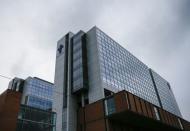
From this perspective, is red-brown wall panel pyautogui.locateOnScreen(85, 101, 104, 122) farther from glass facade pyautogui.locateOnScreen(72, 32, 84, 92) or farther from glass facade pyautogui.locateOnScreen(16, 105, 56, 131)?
glass facade pyautogui.locateOnScreen(16, 105, 56, 131)

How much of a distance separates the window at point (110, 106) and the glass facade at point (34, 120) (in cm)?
1451

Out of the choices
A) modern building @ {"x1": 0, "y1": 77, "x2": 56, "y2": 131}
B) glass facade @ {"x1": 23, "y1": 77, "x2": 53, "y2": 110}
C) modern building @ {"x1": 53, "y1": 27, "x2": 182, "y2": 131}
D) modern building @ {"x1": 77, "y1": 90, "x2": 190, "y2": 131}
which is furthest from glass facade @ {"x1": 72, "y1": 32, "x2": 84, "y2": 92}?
glass facade @ {"x1": 23, "y1": 77, "x2": 53, "y2": 110}

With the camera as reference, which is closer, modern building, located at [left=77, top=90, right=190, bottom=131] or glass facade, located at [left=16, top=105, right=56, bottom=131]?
glass facade, located at [left=16, top=105, right=56, bottom=131]

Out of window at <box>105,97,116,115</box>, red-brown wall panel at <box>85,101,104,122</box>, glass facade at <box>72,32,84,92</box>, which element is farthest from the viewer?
glass facade at <box>72,32,84,92</box>

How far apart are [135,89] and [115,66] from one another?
1358 centimetres

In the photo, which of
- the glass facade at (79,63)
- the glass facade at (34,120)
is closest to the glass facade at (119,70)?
the glass facade at (79,63)

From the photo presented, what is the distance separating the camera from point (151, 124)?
54906 mm

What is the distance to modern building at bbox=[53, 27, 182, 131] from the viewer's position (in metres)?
57.8

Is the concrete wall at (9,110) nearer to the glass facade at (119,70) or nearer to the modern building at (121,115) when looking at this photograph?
the modern building at (121,115)

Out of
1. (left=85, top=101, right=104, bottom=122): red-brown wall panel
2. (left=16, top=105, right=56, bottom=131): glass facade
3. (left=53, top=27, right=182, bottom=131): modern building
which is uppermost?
(left=53, top=27, right=182, bottom=131): modern building

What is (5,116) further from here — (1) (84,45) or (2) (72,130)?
(1) (84,45)

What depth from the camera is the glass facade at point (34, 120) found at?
112 ft

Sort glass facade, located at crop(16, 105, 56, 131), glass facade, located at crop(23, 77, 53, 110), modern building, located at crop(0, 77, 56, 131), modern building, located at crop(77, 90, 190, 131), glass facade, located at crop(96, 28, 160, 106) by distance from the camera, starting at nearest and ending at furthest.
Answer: modern building, located at crop(0, 77, 56, 131) → glass facade, located at crop(16, 105, 56, 131) → modern building, located at crop(77, 90, 190, 131) → glass facade, located at crop(96, 28, 160, 106) → glass facade, located at crop(23, 77, 53, 110)

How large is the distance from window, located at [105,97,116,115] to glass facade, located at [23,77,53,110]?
5682 cm
